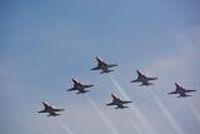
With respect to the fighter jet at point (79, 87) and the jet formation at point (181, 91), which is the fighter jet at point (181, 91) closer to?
the jet formation at point (181, 91)

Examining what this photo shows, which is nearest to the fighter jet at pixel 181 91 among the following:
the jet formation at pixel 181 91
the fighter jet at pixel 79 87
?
the jet formation at pixel 181 91

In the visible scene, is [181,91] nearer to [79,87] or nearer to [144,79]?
[144,79]

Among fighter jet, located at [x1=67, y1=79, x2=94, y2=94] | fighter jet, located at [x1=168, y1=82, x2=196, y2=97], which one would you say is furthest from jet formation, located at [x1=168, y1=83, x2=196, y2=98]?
fighter jet, located at [x1=67, y1=79, x2=94, y2=94]

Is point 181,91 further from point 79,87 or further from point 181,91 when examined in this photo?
point 79,87

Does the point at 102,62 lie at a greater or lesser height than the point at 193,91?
greater

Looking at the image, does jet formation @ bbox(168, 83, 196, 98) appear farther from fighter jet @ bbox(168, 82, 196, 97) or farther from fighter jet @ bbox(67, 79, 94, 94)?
fighter jet @ bbox(67, 79, 94, 94)

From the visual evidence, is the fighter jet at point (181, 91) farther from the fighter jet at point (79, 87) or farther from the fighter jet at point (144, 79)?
the fighter jet at point (79, 87)

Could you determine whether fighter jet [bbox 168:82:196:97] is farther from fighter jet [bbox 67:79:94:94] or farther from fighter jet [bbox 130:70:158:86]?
fighter jet [bbox 67:79:94:94]

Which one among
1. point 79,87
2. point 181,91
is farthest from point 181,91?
Result: point 79,87

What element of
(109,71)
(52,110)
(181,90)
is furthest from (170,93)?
(52,110)

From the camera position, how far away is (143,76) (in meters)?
105

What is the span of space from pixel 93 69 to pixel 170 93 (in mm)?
20845

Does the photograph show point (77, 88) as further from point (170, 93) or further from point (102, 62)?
point (170, 93)

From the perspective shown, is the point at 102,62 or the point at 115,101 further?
the point at 115,101
